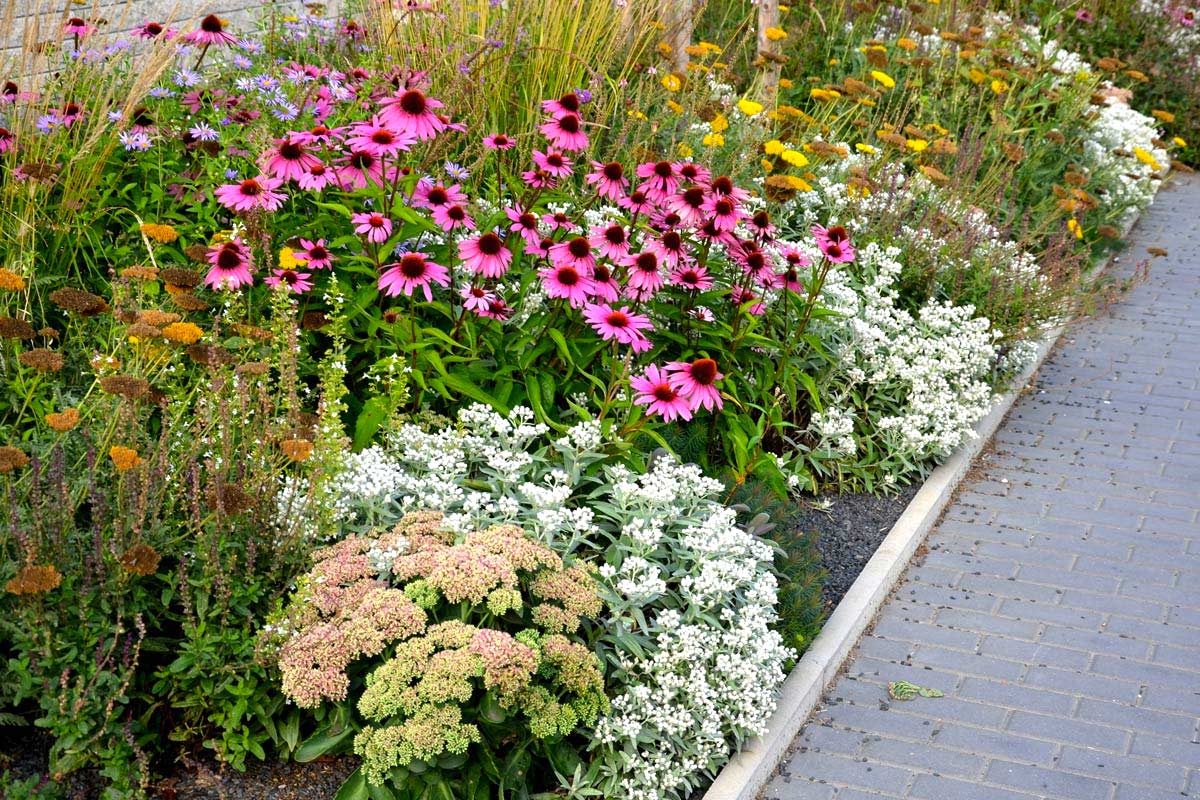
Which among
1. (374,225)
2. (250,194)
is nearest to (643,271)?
(374,225)

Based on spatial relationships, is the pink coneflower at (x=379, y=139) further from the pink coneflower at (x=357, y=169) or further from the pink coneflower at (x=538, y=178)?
the pink coneflower at (x=538, y=178)

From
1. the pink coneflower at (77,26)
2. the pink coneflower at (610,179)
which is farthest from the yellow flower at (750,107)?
the pink coneflower at (77,26)

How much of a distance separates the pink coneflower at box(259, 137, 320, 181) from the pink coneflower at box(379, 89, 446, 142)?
1.01 feet

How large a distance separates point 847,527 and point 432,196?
2185 millimetres

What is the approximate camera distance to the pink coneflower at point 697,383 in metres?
4.13

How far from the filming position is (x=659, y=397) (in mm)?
4105

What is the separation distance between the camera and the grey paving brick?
3682 millimetres

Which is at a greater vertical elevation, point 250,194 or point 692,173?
point 692,173

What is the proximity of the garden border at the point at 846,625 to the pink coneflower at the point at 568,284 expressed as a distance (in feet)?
4.64

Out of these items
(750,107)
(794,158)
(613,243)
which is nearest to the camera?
(613,243)

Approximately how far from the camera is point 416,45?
591 cm

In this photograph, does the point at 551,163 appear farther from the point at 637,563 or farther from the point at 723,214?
the point at 637,563

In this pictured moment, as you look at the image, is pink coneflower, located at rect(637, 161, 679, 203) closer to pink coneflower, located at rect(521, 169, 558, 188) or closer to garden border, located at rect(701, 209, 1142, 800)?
pink coneflower, located at rect(521, 169, 558, 188)

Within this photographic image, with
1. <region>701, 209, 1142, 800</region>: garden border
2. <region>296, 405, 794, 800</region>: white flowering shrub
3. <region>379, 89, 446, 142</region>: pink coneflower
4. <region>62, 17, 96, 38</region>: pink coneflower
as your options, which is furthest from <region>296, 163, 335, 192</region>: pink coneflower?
<region>701, 209, 1142, 800</region>: garden border
